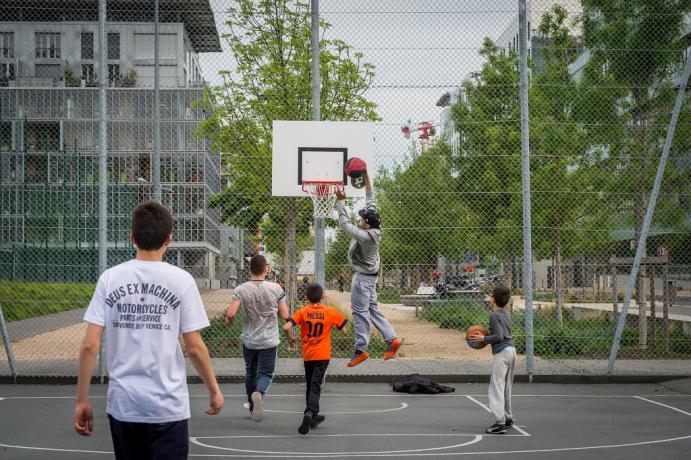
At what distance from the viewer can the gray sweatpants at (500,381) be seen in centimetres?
948

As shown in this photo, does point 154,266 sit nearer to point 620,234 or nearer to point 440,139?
point 620,234

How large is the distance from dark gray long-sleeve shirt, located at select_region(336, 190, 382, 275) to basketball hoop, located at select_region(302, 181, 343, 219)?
261cm

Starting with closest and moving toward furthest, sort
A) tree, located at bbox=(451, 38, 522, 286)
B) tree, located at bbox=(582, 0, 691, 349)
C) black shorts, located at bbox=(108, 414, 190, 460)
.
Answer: black shorts, located at bbox=(108, 414, 190, 460), tree, located at bbox=(451, 38, 522, 286), tree, located at bbox=(582, 0, 691, 349)

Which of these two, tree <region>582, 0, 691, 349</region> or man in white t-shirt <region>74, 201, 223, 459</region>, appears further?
tree <region>582, 0, 691, 349</region>

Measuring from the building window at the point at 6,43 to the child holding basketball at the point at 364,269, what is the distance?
65.8 meters

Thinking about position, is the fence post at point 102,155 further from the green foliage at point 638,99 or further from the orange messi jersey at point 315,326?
the green foliage at point 638,99

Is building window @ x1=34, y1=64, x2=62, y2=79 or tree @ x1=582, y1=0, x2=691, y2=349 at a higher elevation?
building window @ x1=34, y1=64, x2=62, y2=79

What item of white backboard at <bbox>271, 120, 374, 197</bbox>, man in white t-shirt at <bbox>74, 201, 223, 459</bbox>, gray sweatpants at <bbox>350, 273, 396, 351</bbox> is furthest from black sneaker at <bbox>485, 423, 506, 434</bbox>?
man in white t-shirt at <bbox>74, 201, 223, 459</bbox>

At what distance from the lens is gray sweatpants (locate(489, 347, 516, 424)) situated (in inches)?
373

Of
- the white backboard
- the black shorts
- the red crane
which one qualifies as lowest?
the black shorts

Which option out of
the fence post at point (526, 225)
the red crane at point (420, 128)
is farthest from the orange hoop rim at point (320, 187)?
the fence post at point (526, 225)

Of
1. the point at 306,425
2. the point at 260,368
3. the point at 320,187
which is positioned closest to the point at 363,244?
the point at 260,368

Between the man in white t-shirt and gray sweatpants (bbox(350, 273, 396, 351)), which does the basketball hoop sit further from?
the man in white t-shirt

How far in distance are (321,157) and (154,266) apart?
9033 mm
